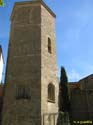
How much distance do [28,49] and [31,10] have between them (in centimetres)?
458


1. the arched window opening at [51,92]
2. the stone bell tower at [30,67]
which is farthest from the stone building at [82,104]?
the arched window opening at [51,92]

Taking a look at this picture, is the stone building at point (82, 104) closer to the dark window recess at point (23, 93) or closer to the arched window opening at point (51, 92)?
the arched window opening at point (51, 92)

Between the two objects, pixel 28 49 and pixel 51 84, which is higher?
pixel 28 49

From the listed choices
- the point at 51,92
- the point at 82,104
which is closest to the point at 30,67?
the point at 51,92

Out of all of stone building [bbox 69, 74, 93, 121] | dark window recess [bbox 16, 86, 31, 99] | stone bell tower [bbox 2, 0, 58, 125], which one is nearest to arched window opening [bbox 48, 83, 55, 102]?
stone bell tower [bbox 2, 0, 58, 125]

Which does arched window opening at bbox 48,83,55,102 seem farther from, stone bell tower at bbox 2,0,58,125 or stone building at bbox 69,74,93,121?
stone building at bbox 69,74,93,121

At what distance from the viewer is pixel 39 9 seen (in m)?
21.4

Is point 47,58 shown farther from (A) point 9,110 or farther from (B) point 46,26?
(A) point 9,110

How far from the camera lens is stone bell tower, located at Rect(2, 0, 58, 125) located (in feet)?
55.9

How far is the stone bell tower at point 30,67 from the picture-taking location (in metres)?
17.0

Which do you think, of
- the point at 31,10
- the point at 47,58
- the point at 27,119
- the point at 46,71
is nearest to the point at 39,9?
the point at 31,10

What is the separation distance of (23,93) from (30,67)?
8.05 feet

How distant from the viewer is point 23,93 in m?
17.7

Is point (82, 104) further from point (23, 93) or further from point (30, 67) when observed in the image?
point (23, 93)
